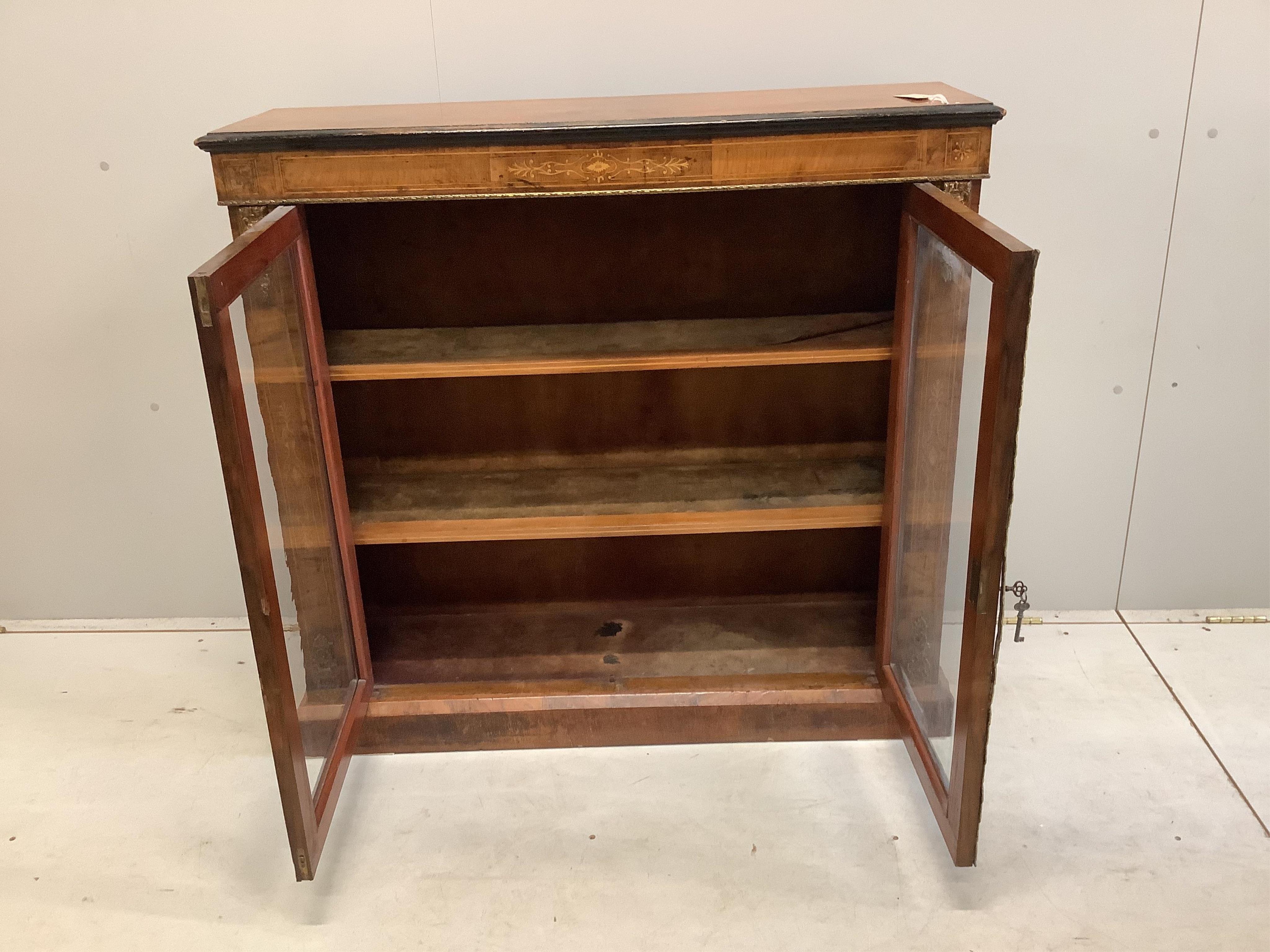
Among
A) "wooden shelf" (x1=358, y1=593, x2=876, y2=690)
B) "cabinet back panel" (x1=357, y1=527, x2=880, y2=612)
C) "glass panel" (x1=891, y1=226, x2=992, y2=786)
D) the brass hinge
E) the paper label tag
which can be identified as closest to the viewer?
the brass hinge

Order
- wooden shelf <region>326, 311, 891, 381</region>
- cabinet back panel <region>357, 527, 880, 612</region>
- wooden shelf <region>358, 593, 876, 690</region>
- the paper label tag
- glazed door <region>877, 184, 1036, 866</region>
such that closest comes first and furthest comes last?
glazed door <region>877, 184, 1036, 866</region>
the paper label tag
wooden shelf <region>326, 311, 891, 381</region>
wooden shelf <region>358, 593, 876, 690</region>
cabinet back panel <region>357, 527, 880, 612</region>

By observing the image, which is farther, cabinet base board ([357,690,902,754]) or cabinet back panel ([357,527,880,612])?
cabinet back panel ([357,527,880,612])

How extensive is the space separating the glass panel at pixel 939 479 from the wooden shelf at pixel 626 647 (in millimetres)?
247

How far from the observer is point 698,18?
2014 millimetres

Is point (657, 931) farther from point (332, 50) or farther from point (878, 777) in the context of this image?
point (332, 50)

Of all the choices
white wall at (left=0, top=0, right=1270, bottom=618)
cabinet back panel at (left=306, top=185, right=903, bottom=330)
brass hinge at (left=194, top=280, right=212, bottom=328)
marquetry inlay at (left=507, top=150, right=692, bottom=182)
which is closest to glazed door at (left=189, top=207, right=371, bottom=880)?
brass hinge at (left=194, top=280, right=212, bottom=328)

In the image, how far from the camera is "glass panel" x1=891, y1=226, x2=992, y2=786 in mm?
1538

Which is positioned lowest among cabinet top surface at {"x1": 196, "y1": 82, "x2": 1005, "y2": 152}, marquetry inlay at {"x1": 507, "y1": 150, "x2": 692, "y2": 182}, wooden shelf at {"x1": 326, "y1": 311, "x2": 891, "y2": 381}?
wooden shelf at {"x1": 326, "y1": 311, "x2": 891, "y2": 381}

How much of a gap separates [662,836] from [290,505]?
0.89m

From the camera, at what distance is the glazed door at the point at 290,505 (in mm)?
1380

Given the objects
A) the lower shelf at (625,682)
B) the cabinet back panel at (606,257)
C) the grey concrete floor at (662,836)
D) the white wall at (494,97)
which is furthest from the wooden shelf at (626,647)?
the cabinet back panel at (606,257)

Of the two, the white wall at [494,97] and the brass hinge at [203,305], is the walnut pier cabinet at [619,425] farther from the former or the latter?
the white wall at [494,97]

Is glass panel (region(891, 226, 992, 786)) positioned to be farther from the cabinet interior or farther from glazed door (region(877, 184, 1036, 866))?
the cabinet interior

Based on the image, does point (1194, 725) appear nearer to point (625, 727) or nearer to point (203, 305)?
point (625, 727)
